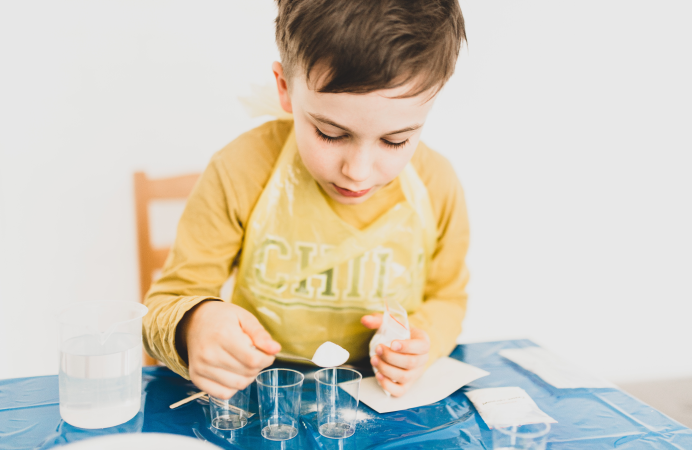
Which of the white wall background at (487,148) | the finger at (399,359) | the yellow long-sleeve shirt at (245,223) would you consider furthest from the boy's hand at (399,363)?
the white wall background at (487,148)

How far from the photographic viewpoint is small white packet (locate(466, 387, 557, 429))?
0.70m

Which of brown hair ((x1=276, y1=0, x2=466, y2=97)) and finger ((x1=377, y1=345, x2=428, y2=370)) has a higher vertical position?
brown hair ((x1=276, y1=0, x2=466, y2=97))

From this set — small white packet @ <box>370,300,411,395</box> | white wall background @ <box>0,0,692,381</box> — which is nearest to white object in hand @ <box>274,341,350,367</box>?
small white packet @ <box>370,300,411,395</box>

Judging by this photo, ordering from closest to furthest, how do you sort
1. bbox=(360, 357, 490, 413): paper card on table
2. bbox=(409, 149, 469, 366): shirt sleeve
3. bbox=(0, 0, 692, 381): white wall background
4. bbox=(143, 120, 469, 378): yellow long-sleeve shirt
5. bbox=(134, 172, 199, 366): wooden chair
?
bbox=(360, 357, 490, 413): paper card on table < bbox=(143, 120, 469, 378): yellow long-sleeve shirt < bbox=(409, 149, 469, 366): shirt sleeve < bbox=(134, 172, 199, 366): wooden chair < bbox=(0, 0, 692, 381): white wall background

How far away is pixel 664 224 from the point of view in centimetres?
182

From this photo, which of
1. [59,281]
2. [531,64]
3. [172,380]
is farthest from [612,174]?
[59,281]

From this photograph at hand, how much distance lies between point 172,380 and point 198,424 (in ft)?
0.48

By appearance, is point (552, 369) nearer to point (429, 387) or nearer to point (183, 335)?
point (429, 387)

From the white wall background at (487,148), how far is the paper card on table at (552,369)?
2.85ft

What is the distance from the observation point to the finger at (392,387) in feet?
2.42

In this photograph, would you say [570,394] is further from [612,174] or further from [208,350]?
[612,174]

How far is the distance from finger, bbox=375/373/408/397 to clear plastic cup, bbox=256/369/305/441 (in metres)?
0.14

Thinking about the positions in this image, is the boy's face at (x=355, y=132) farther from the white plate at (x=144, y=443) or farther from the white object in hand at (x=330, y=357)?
the white plate at (x=144, y=443)

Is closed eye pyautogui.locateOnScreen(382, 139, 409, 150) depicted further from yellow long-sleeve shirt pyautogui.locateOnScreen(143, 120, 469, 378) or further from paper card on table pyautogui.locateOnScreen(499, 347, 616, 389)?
paper card on table pyautogui.locateOnScreen(499, 347, 616, 389)
